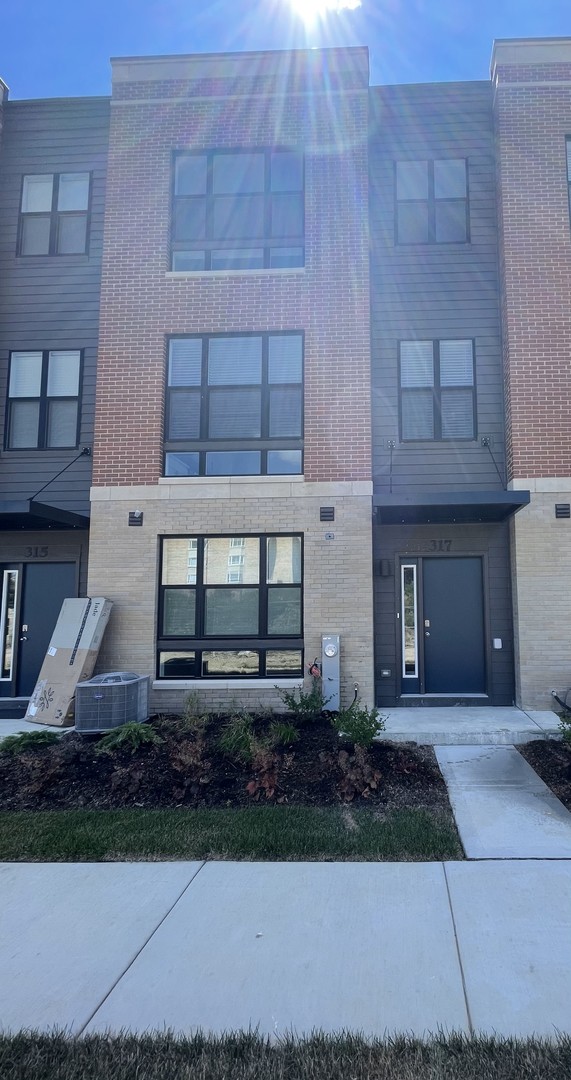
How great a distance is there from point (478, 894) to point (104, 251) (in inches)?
404

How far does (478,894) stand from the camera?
4.00 metres

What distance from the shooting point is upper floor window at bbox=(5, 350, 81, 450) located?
10414 mm

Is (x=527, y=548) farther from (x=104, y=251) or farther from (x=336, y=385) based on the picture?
(x=104, y=251)

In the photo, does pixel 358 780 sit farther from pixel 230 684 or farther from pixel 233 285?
pixel 233 285

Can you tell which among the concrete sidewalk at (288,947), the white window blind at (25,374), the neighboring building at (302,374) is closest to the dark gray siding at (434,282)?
the neighboring building at (302,374)

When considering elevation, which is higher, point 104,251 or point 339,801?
point 104,251

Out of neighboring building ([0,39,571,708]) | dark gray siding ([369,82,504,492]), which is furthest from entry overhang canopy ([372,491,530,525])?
dark gray siding ([369,82,504,492])

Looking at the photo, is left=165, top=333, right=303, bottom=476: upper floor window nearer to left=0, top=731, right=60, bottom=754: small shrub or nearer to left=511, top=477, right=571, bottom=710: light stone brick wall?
left=511, top=477, right=571, bottom=710: light stone brick wall

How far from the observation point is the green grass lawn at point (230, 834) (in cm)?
463

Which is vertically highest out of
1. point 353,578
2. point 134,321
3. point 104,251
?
point 104,251

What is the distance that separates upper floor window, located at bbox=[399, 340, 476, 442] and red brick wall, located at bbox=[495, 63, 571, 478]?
25.5 inches

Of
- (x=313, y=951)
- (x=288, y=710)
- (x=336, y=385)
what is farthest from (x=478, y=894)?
(x=336, y=385)

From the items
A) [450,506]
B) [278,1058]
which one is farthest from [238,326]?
[278,1058]

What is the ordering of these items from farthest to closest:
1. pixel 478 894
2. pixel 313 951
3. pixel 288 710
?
pixel 288 710, pixel 478 894, pixel 313 951
